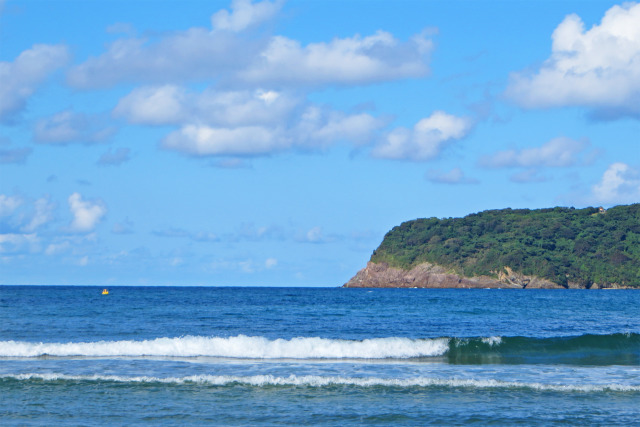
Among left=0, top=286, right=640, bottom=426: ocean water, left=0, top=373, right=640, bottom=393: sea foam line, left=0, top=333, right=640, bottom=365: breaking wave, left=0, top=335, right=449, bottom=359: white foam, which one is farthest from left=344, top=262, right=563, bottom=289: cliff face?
left=0, top=373, right=640, bottom=393: sea foam line

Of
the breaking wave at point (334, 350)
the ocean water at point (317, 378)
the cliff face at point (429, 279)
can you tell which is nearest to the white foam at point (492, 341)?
the ocean water at point (317, 378)

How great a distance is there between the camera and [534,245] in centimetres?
16675

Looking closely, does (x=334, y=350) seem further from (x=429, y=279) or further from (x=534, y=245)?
(x=534, y=245)

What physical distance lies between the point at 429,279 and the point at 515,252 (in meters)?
22.8

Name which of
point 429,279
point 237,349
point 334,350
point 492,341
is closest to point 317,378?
point 334,350

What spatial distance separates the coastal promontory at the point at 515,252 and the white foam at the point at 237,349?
438 feet

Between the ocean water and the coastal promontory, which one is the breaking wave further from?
the coastal promontory

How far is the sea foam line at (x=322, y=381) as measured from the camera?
20.7 meters

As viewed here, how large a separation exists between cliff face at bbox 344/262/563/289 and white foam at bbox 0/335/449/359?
133067mm

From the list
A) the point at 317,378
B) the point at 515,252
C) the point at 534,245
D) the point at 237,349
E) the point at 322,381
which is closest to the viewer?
the point at 322,381

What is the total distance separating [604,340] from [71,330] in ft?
98.0

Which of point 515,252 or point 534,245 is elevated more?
point 534,245

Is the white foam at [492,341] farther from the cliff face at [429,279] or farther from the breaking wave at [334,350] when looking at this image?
the cliff face at [429,279]

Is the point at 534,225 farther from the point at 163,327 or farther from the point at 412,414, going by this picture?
the point at 412,414
